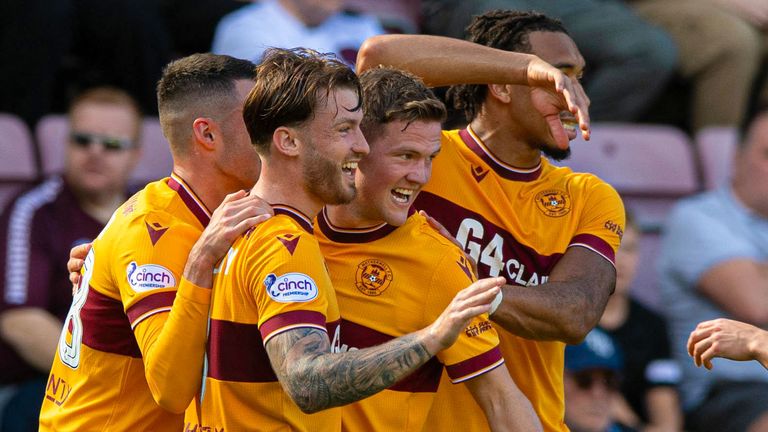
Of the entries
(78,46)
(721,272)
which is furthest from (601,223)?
(78,46)

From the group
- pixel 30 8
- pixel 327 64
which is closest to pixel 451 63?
pixel 327 64

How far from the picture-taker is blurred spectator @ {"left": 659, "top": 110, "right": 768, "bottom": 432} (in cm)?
694

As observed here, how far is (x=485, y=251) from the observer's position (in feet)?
14.5

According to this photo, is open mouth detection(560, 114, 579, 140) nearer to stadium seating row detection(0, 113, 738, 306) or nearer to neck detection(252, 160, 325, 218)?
neck detection(252, 160, 325, 218)

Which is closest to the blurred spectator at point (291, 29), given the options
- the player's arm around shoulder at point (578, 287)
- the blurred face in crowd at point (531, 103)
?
the blurred face in crowd at point (531, 103)

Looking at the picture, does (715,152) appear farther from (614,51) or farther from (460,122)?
(460,122)

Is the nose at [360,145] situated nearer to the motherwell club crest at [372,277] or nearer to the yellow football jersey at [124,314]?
the motherwell club crest at [372,277]

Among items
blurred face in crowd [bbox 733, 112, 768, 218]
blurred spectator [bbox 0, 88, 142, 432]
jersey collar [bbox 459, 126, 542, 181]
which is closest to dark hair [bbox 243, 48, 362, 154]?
jersey collar [bbox 459, 126, 542, 181]

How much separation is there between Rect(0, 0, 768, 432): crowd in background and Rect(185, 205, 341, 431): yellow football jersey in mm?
2971

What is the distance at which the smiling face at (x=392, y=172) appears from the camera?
12.9ft

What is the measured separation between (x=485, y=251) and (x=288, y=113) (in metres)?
1.04

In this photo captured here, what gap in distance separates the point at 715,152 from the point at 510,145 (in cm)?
429

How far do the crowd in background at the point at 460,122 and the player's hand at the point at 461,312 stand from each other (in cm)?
321

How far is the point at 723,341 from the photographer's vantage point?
419cm
